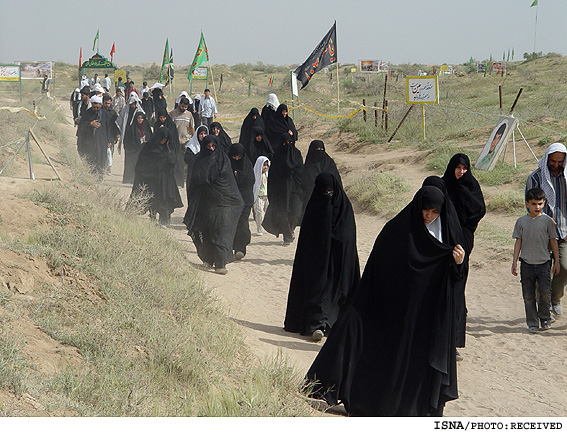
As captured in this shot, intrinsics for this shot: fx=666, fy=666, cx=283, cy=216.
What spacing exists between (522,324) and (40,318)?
491 centimetres

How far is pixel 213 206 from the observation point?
343 inches

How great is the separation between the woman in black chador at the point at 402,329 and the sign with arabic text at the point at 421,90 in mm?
13604

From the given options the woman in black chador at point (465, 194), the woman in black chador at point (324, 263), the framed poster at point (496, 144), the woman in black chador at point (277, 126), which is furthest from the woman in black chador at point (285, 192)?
the framed poster at point (496, 144)

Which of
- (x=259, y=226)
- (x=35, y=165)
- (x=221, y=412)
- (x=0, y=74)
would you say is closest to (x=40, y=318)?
(x=221, y=412)

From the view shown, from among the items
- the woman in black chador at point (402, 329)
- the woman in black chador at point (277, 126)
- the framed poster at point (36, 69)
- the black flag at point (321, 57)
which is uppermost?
the framed poster at point (36, 69)

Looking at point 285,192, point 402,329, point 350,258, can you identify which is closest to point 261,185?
point 285,192

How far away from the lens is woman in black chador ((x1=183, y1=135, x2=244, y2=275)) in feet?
28.5

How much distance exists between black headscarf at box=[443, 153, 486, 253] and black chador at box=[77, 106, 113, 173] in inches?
386

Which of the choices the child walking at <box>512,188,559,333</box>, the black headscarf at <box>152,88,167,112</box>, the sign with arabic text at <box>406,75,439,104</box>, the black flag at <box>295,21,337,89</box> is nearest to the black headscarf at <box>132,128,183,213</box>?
the child walking at <box>512,188,559,333</box>

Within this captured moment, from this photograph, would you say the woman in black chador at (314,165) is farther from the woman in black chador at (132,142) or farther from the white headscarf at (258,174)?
the woman in black chador at (132,142)

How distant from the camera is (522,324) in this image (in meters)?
7.15

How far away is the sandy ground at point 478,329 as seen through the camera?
512cm

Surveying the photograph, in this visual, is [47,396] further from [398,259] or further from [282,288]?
[282,288]

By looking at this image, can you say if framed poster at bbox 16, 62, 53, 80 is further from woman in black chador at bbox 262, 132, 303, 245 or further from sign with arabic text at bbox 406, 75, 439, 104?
woman in black chador at bbox 262, 132, 303, 245
